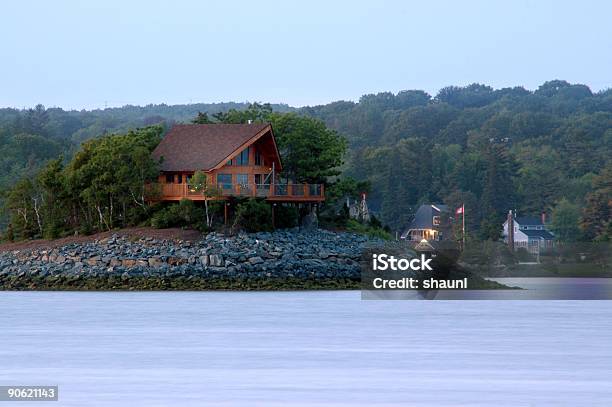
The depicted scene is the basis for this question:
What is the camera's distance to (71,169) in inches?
2618

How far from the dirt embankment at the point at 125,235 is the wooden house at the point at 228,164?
229 centimetres

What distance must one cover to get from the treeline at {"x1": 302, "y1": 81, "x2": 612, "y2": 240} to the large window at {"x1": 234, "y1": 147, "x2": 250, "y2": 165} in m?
27.1

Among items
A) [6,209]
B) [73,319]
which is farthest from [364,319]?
[6,209]

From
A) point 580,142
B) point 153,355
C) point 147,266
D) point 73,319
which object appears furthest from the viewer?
point 580,142

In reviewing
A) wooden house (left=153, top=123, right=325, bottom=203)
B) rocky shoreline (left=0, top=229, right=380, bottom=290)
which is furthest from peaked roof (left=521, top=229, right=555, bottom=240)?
rocky shoreline (left=0, top=229, right=380, bottom=290)

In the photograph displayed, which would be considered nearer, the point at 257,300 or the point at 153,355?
the point at 153,355

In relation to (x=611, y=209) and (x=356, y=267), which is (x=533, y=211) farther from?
(x=356, y=267)

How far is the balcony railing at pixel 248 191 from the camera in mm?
63266

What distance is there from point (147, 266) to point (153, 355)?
93.0 feet

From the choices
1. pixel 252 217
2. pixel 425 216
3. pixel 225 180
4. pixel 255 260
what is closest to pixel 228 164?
pixel 225 180

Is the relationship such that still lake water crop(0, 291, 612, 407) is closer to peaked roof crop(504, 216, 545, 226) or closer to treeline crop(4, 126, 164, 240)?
treeline crop(4, 126, 164, 240)

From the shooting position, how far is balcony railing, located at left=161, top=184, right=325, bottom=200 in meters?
63.3

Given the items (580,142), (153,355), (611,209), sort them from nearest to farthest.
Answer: (153,355), (611,209), (580,142)

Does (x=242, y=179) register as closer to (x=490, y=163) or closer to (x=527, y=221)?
(x=490, y=163)
